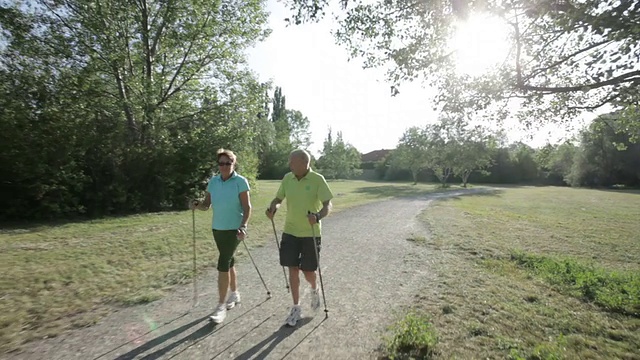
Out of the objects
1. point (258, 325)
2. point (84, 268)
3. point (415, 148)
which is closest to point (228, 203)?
point (258, 325)

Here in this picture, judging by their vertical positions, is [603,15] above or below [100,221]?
above

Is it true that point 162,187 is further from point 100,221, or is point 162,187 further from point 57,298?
point 57,298

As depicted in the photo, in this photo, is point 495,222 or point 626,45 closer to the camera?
point 626,45

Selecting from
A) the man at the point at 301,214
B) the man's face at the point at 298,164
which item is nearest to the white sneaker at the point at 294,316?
the man at the point at 301,214

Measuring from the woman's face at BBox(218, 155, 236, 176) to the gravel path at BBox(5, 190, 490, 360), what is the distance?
1.92 meters

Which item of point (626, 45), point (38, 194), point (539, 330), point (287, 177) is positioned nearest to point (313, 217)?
point (287, 177)

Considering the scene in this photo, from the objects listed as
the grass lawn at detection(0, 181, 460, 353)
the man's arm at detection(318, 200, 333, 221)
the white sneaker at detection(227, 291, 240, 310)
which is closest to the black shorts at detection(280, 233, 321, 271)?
the man's arm at detection(318, 200, 333, 221)

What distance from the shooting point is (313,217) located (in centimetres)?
395

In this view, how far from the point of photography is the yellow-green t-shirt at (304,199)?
163 inches

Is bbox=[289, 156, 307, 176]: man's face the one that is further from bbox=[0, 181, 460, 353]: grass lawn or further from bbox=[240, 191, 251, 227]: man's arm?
bbox=[0, 181, 460, 353]: grass lawn

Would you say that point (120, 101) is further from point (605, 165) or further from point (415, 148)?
point (605, 165)

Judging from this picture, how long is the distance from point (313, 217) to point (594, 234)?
44.4 feet

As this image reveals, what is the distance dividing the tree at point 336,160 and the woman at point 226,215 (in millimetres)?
63069

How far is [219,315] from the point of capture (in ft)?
13.5
